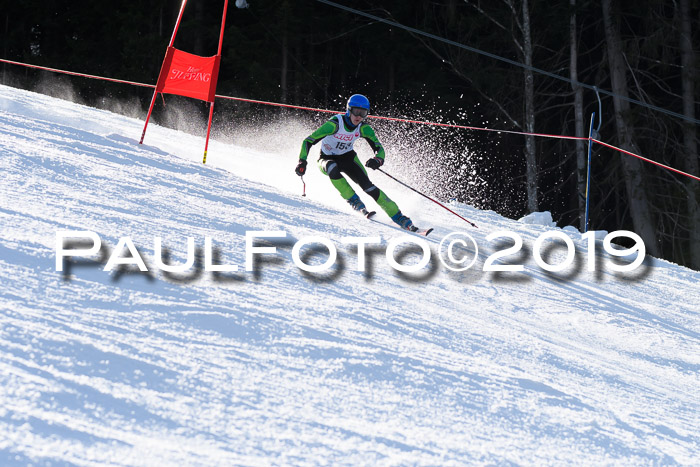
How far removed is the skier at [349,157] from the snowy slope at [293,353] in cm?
64

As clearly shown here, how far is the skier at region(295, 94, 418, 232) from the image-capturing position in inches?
257

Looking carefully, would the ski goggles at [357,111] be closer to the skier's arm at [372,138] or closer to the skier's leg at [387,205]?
the skier's arm at [372,138]

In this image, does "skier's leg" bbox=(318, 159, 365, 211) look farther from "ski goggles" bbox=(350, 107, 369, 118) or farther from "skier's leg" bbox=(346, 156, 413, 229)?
"ski goggles" bbox=(350, 107, 369, 118)

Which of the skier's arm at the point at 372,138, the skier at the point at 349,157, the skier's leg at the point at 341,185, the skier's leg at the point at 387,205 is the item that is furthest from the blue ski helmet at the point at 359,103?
the skier's leg at the point at 387,205

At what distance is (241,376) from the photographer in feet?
9.11

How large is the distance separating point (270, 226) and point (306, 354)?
2.28 meters

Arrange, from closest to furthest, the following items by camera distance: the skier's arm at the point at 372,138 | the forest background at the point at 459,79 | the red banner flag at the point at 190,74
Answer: the skier's arm at the point at 372,138 < the red banner flag at the point at 190,74 < the forest background at the point at 459,79

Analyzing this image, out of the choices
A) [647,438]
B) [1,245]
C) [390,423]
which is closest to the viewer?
[390,423]

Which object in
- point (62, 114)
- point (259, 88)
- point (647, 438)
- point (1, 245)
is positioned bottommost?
point (647, 438)

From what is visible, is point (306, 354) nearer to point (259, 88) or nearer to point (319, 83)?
point (259, 88)

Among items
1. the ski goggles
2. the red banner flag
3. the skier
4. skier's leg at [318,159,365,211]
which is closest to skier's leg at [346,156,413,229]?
the skier

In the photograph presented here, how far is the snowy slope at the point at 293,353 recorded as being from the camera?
7.84 ft

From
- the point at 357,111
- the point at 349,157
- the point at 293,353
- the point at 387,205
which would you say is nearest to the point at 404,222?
the point at 387,205

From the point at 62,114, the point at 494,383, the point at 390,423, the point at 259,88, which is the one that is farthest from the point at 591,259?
the point at 259,88
